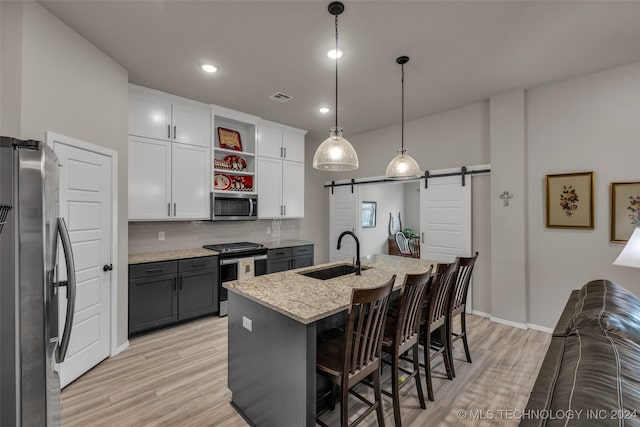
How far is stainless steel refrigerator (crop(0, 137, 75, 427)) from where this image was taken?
110 cm

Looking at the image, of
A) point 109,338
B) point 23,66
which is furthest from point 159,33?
point 109,338

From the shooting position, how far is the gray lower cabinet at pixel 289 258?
14.8 feet

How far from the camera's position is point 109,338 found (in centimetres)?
281

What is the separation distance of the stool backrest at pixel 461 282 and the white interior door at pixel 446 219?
148 centimetres

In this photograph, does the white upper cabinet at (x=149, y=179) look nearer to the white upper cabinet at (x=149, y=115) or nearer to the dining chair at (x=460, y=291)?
the white upper cabinet at (x=149, y=115)

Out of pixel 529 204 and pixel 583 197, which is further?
pixel 529 204

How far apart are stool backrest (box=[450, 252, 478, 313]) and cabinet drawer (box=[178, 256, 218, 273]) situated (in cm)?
288

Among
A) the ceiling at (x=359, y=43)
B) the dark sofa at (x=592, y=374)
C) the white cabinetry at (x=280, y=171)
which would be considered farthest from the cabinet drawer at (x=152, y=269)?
the dark sofa at (x=592, y=374)

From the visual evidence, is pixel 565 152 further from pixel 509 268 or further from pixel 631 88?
pixel 509 268

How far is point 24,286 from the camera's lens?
1132mm

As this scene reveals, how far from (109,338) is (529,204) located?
4.97m

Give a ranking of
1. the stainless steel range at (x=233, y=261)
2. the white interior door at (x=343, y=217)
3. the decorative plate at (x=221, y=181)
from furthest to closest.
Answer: the white interior door at (x=343, y=217) → the decorative plate at (x=221, y=181) → the stainless steel range at (x=233, y=261)

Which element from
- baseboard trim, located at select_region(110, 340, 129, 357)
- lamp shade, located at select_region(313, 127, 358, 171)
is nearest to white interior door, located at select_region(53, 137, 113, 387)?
baseboard trim, located at select_region(110, 340, 129, 357)

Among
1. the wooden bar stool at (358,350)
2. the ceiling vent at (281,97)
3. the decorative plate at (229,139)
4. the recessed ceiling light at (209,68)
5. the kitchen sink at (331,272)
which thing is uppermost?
the ceiling vent at (281,97)
